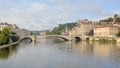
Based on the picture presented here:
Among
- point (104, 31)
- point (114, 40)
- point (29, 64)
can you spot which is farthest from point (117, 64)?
point (104, 31)

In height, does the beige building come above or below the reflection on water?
above

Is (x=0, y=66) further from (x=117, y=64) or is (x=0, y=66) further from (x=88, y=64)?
(x=117, y=64)

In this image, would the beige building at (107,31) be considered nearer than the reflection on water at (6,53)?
No

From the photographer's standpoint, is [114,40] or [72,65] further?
[114,40]

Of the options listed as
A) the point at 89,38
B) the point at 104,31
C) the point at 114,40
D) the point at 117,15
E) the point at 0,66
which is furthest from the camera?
the point at 117,15

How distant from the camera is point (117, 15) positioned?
62875 mm

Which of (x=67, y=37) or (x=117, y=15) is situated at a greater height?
(x=117, y=15)

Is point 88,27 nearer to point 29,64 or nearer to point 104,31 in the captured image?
point 104,31

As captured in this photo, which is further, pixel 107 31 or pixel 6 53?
pixel 107 31

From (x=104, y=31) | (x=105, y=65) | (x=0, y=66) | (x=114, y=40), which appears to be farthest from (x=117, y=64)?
(x=104, y=31)

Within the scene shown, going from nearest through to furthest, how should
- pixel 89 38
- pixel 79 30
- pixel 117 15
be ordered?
1. pixel 89 38
2. pixel 117 15
3. pixel 79 30

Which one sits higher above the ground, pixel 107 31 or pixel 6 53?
pixel 107 31

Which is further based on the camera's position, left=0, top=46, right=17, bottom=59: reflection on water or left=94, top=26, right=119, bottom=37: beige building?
left=94, top=26, right=119, bottom=37: beige building

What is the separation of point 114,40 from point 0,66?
25.8 metres
